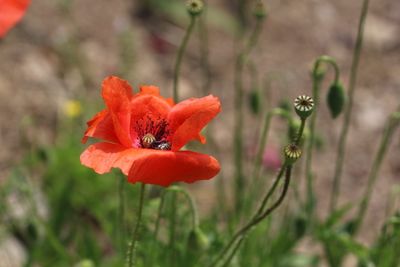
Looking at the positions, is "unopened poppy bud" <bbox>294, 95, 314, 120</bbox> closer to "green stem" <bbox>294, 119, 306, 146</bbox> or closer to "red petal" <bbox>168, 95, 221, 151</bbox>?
"green stem" <bbox>294, 119, 306, 146</bbox>

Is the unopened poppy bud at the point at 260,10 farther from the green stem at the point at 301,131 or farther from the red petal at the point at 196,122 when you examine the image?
the green stem at the point at 301,131

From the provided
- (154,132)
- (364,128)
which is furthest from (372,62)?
(154,132)

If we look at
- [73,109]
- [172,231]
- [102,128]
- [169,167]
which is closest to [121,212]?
[172,231]

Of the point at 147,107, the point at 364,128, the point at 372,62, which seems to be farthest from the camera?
the point at 372,62

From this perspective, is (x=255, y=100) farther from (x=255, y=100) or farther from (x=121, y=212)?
(x=121, y=212)

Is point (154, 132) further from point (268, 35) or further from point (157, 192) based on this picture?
point (268, 35)

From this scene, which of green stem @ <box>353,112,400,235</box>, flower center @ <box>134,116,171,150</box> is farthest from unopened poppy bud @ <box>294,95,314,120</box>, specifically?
green stem @ <box>353,112,400,235</box>
